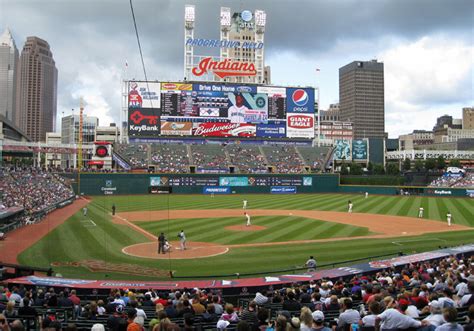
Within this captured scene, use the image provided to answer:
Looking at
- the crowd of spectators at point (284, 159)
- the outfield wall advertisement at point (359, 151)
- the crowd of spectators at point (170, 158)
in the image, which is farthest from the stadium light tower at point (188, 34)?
the outfield wall advertisement at point (359, 151)

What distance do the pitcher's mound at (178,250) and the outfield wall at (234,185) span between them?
35.0 metres

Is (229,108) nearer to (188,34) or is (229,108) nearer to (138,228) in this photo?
(188,34)

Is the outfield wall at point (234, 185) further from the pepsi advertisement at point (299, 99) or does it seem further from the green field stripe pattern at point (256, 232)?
the green field stripe pattern at point (256, 232)

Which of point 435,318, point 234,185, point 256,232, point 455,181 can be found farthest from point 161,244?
point 455,181

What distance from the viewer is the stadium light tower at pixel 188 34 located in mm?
79012

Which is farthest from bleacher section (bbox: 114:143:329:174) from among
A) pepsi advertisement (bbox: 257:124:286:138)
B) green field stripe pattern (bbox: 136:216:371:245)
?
green field stripe pattern (bbox: 136:216:371:245)

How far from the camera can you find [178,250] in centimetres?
2583

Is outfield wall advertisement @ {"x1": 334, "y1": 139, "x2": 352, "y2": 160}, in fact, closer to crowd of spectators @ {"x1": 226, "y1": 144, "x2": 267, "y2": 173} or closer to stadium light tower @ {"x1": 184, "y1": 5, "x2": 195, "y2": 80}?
crowd of spectators @ {"x1": 226, "y1": 144, "x2": 267, "y2": 173}

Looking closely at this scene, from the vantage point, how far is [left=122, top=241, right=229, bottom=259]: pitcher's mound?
79.5ft

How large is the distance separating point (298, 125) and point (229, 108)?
45.0 feet

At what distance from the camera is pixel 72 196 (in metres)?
54.8

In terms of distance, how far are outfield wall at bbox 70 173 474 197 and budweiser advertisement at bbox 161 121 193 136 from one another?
33.0ft

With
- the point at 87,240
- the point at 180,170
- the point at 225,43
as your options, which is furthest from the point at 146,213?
the point at 225,43

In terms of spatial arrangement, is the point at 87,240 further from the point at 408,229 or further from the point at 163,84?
the point at 163,84
